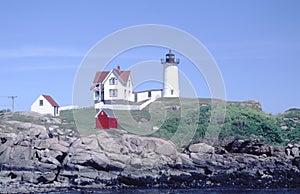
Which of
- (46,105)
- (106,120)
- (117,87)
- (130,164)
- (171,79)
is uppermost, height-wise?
(171,79)

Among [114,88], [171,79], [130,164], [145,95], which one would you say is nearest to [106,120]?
[114,88]

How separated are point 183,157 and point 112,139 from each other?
16.8 feet

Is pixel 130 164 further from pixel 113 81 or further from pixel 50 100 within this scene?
pixel 113 81

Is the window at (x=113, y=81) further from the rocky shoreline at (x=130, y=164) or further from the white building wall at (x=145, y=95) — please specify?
the rocky shoreline at (x=130, y=164)

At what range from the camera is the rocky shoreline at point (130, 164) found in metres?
39.2

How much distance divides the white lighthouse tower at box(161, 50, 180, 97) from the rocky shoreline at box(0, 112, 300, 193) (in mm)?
19822

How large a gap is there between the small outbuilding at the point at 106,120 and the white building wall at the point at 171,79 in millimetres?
11088

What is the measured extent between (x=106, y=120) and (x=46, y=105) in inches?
328

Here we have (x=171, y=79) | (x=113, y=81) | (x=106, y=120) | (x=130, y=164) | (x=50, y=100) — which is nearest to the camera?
(x=130, y=164)

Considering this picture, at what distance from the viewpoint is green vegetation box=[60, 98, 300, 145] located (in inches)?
2003

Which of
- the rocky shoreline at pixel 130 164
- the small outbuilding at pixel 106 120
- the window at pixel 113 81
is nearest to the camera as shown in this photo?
the rocky shoreline at pixel 130 164

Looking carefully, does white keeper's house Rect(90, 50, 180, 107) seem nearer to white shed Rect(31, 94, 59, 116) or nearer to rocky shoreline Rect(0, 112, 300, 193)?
white shed Rect(31, 94, 59, 116)

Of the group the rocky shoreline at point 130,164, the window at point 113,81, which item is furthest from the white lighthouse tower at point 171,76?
the rocky shoreline at point 130,164

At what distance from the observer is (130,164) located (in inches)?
1613
